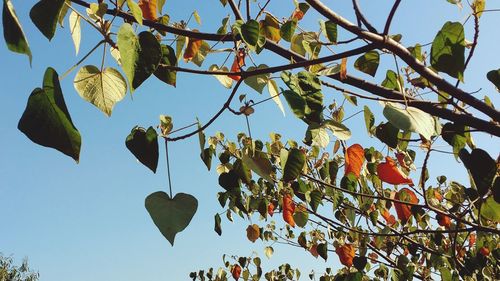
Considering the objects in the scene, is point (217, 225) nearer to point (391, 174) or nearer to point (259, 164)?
point (391, 174)

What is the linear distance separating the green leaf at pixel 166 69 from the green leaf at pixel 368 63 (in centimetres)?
43

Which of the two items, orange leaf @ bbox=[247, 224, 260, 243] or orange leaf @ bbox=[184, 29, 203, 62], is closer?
orange leaf @ bbox=[184, 29, 203, 62]

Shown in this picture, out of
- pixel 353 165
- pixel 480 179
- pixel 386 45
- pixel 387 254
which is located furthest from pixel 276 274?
pixel 386 45

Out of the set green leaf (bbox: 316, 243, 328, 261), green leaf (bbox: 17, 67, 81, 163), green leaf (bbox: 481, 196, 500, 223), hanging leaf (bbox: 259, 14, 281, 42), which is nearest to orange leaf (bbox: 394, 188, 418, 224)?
green leaf (bbox: 481, 196, 500, 223)

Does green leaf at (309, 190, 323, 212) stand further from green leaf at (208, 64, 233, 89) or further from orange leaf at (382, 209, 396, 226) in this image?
green leaf at (208, 64, 233, 89)

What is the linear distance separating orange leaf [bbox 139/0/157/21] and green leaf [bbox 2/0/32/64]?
1.65 ft

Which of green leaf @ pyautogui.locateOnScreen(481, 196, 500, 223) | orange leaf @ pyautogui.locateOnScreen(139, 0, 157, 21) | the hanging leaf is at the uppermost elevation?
orange leaf @ pyautogui.locateOnScreen(139, 0, 157, 21)

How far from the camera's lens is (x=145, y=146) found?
84cm

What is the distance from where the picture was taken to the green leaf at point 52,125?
22.2 inches

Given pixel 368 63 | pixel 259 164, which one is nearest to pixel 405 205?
pixel 368 63

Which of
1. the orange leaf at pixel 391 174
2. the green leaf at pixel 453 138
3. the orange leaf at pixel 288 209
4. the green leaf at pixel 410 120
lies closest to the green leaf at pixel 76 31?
the green leaf at pixel 410 120

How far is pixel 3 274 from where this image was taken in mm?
24578

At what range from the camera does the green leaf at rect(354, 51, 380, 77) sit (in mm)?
1067

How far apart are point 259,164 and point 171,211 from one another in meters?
0.31
